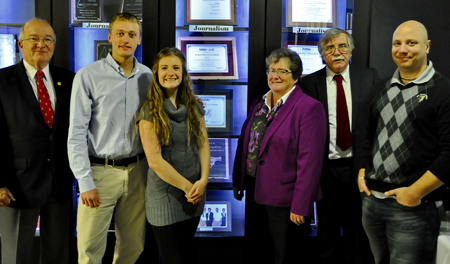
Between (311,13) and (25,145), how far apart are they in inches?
87.3

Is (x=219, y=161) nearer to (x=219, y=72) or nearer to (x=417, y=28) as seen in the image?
(x=219, y=72)

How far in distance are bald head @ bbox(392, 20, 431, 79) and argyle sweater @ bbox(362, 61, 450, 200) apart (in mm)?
53

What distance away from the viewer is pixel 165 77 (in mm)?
1909

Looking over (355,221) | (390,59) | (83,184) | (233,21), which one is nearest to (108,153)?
(83,184)

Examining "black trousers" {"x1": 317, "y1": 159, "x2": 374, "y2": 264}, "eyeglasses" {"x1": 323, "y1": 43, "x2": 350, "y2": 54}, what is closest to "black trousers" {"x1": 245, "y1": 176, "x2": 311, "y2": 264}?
"black trousers" {"x1": 317, "y1": 159, "x2": 374, "y2": 264}

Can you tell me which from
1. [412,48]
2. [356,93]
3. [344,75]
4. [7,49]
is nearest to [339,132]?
[356,93]

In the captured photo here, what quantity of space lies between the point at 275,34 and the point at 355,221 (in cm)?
145

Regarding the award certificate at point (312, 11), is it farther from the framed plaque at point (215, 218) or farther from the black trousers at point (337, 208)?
the framed plaque at point (215, 218)

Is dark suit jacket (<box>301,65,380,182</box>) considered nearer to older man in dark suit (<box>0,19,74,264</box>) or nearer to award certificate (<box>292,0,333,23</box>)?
award certificate (<box>292,0,333,23</box>)

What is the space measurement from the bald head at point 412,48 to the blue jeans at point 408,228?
0.68 metres

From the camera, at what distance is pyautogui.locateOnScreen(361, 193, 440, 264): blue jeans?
1718 mm

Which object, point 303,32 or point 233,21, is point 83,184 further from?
point 303,32

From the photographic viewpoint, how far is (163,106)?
1891 millimetres

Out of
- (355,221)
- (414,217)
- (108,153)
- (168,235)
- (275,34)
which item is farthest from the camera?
(275,34)
